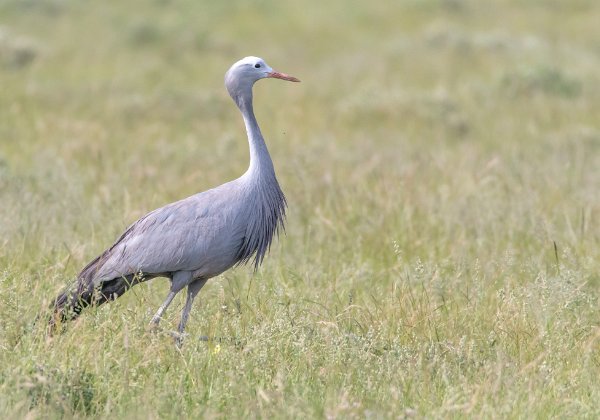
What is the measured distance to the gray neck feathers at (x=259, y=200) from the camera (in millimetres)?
5875

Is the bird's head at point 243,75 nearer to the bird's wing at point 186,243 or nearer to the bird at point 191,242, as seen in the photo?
the bird at point 191,242

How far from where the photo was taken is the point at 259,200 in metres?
5.90

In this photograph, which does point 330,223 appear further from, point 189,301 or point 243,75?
point 189,301

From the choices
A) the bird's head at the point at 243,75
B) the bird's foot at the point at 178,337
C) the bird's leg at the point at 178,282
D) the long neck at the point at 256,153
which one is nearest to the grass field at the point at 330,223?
the bird's foot at the point at 178,337

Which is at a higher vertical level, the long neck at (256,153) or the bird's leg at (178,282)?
the long neck at (256,153)

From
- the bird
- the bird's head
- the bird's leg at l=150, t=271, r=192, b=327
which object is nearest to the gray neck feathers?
the bird

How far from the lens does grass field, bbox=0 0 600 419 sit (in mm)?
4828

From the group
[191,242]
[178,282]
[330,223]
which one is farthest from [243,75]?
[330,223]

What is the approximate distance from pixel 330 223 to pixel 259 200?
1.88 meters

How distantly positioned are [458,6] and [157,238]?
18.3 m

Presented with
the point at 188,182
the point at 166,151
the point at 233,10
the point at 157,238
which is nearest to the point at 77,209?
the point at 188,182

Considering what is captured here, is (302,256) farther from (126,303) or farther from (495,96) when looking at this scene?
Result: (495,96)

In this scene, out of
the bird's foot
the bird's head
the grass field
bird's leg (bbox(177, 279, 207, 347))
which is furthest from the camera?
the bird's head

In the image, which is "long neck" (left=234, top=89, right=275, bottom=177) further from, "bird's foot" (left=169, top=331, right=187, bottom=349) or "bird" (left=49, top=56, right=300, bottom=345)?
"bird's foot" (left=169, top=331, right=187, bottom=349)
